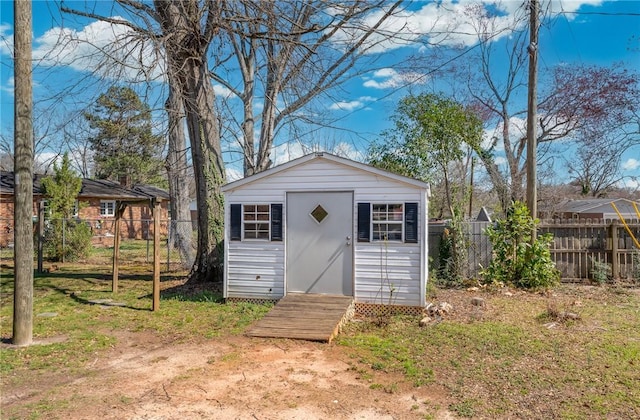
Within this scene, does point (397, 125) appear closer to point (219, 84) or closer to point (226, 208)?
point (219, 84)

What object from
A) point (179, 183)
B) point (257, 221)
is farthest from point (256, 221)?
point (179, 183)

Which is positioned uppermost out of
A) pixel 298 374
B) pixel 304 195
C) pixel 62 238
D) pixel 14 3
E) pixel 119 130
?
pixel 14 3

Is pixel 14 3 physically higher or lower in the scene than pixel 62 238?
higher

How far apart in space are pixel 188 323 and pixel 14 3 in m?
4.70

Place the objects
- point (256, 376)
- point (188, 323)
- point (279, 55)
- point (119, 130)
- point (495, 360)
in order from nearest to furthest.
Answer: point (256, 376)
point (495, 360)
point (188, 323)
point (119, 130)
point (279, 55)

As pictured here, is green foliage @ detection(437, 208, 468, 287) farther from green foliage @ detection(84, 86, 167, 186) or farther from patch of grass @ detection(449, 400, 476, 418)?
green foliage @ detection(84, 86, 167, 186)

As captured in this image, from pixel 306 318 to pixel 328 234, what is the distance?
1.65 m

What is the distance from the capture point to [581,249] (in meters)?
10.0

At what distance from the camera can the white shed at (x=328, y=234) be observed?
7.24 metres

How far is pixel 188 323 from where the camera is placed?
6.71 metres

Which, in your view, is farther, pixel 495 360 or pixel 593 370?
pixel 495 360

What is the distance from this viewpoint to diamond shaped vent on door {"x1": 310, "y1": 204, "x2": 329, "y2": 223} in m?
7.60

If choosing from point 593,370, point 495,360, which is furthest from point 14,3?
point 593,370

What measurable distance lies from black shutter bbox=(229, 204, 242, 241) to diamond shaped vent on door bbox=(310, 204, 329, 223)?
1.35 m
